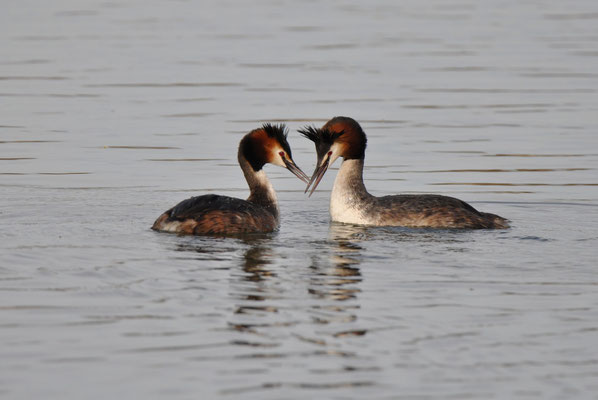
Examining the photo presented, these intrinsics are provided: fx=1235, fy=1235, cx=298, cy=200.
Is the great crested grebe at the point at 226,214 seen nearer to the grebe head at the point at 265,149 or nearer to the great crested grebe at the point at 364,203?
the grebe head at the point at 265,149

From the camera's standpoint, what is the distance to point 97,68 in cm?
2495

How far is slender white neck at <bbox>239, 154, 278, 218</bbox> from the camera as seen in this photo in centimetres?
1348

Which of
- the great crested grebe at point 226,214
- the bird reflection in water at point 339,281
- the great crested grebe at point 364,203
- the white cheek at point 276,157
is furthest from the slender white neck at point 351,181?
the bird reflection in water at point 339,281

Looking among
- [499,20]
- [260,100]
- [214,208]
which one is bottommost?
[214,208]

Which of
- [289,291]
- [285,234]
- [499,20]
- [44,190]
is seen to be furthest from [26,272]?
[499,20]

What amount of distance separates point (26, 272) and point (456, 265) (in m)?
3.75

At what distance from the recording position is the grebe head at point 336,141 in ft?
46.0

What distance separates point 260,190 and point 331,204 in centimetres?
85

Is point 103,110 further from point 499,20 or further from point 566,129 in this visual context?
point 499,20

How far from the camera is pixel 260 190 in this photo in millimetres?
13719

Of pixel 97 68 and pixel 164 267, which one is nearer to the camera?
pixel 164 267

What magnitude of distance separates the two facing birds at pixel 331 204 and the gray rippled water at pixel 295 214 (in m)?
0.24

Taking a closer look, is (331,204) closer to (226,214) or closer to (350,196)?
(350,196)

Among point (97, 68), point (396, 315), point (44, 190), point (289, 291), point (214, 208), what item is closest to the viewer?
point (396, 315)
